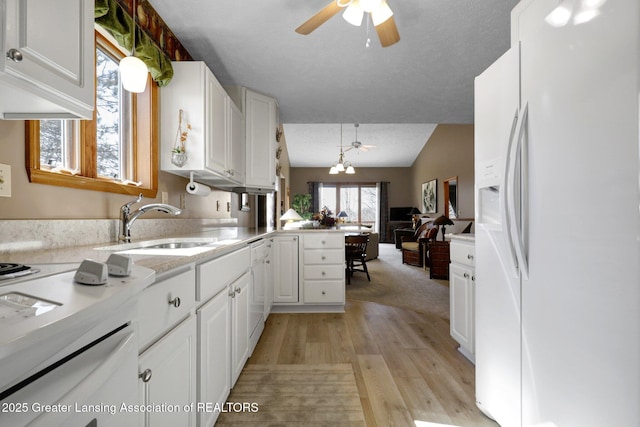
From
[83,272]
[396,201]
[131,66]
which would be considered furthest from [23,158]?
[396,201]

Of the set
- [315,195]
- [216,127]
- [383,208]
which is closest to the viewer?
[216,127]

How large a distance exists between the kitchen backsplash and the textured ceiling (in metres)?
1.43

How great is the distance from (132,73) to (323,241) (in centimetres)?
222

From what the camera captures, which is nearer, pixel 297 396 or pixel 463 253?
pixel 297 396

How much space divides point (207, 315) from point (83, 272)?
30.2 inches

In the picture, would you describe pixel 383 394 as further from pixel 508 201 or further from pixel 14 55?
pixel 14 55

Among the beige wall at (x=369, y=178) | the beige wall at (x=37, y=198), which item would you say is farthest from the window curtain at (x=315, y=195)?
the beige wall at (x=37, y=198)

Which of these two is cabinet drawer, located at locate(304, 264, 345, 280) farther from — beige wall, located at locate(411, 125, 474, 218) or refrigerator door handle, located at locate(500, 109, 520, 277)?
beige wall, located at locate(411, 125, 474, 218)

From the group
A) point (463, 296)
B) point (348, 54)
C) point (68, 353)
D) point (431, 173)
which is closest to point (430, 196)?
point (431, 173)

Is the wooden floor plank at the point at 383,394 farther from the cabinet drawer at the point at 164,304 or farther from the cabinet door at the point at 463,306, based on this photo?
the cabinet drawer at the point at 164,304

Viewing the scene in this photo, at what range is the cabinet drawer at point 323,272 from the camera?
10.5 ft

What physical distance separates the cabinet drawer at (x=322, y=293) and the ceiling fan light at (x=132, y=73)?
2318mm

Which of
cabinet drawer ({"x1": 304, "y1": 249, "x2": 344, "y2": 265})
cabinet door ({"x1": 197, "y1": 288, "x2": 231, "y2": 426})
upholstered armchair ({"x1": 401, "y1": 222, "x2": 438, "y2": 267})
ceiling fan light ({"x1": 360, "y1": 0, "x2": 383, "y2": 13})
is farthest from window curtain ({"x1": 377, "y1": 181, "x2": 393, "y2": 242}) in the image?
cabinet door ({"x1": 197, "y1": 288, "x2": 231, "y2": 426})

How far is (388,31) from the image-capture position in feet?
6.03
